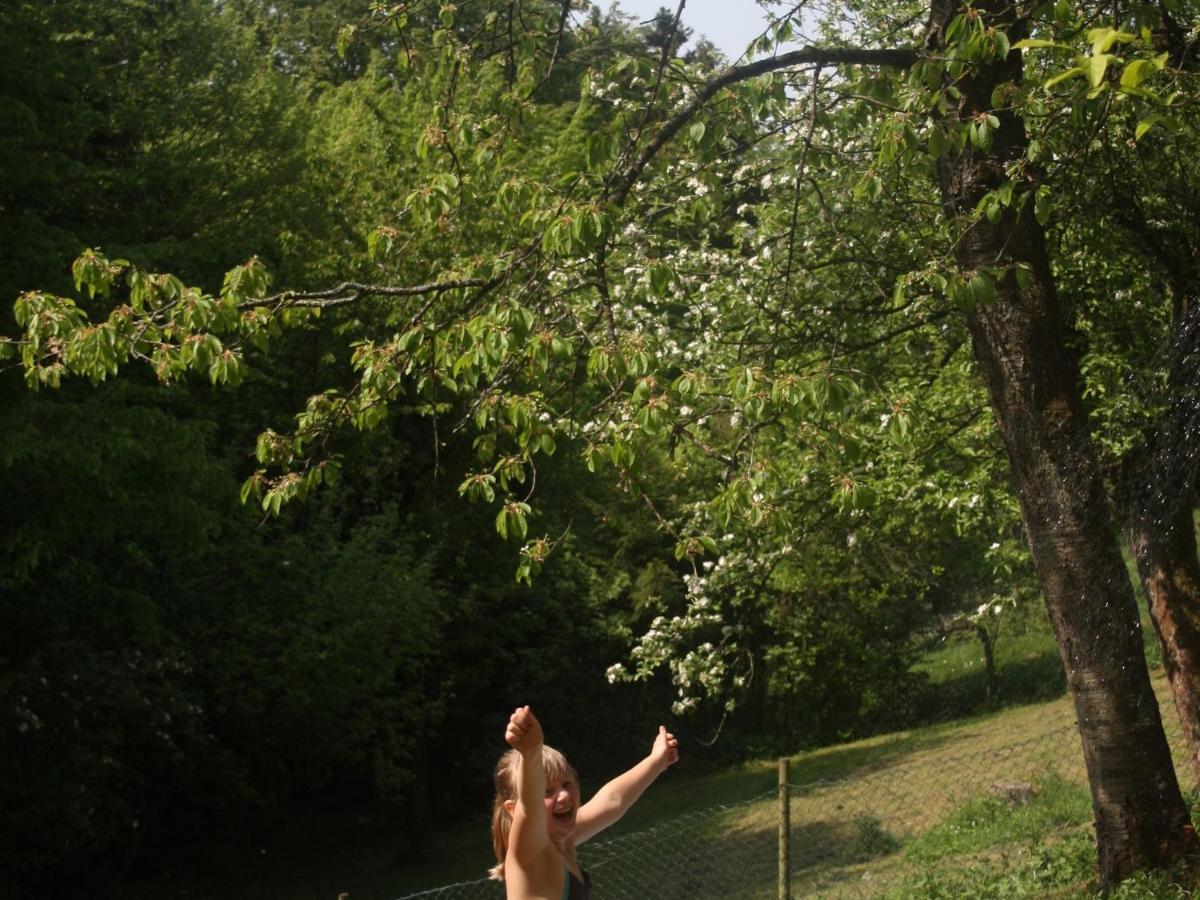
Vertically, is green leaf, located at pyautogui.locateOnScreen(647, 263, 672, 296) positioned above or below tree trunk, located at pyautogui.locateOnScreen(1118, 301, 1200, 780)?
above

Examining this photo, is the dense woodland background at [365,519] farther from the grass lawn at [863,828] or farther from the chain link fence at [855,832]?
the chain link fence at [855,832]

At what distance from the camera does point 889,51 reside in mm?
8562

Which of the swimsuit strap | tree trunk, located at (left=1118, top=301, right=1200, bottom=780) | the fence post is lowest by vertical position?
the fence post

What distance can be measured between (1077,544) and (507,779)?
17.3 feet

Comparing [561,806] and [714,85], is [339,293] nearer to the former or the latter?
[714,85]

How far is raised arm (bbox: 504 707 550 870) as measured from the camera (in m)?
3.71

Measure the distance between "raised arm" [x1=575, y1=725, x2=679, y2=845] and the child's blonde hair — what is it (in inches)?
7.7

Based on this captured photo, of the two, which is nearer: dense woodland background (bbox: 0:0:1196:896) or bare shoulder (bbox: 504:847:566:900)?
bare shoulder (bbox: 504:847:566:900)

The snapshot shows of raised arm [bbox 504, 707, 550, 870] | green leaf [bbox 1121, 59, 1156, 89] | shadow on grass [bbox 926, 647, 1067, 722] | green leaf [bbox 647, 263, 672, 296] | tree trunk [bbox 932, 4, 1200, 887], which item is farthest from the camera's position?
shadow on grass [bbox 926, 647, 1067, 722]

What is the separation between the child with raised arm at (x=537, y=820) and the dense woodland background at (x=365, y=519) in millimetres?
3032

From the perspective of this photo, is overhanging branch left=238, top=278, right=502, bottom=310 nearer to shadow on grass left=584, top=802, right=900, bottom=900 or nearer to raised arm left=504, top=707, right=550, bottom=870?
raised arm left=504, top=707, right=550, bottom=870

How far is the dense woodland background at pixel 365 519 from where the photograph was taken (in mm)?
12438

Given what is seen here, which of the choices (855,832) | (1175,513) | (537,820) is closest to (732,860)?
(855,832)

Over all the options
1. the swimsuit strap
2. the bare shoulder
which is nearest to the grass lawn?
the swimsuit strap
